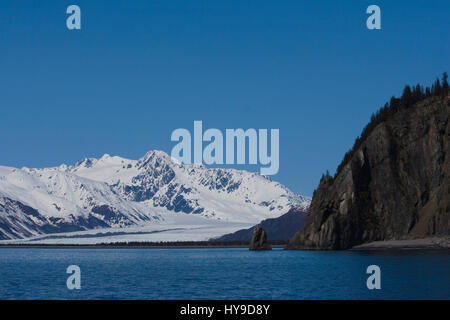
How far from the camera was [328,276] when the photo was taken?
385 feet
